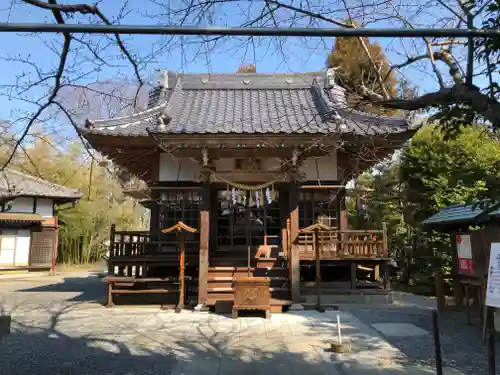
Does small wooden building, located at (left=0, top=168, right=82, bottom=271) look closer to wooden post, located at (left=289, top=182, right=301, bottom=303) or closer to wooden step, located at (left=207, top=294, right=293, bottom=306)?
wooden step, located at (left=207, top=294, right=293, bottom=306)

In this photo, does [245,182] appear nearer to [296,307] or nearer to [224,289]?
[224,289]

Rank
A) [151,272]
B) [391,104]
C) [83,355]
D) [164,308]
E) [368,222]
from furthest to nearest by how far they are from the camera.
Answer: [368,222], [151,272], [164,308], [83,355], [391,104]

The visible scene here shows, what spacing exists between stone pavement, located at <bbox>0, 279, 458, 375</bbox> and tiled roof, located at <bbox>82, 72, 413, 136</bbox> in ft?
14.0

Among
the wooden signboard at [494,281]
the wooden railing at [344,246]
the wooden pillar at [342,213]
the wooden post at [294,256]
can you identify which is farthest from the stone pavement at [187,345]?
the wooden pillar at [342,213]

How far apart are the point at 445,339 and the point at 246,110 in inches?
329

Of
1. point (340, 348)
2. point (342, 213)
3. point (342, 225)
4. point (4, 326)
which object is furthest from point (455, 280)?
point (4, 326)

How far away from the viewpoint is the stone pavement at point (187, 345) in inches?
210

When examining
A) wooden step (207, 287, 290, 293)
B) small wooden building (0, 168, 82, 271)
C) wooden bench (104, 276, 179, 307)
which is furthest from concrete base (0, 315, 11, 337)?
small wooden building (0, 168, 82, 271)

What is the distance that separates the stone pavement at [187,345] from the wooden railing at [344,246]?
218 centimetres

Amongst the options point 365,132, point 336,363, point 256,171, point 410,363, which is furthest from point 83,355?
point 365,132

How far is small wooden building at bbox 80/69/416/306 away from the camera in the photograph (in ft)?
33.4

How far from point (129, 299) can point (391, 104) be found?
30.9 ft

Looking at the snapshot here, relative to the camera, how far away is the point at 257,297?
29.2ft

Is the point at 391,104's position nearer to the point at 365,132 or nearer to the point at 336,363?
the point at 336,363
